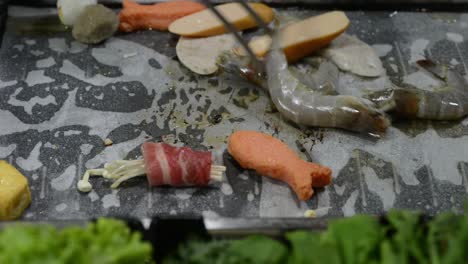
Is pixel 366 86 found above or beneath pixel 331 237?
beneath

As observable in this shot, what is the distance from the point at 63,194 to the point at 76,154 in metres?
0.27

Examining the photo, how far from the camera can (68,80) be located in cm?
365

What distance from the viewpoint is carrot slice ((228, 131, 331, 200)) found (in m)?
3.03

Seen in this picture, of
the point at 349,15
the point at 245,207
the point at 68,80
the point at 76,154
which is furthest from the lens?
the point at 349,15

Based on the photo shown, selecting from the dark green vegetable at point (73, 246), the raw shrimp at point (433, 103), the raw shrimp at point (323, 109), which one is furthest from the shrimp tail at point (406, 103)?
the dark green vegetable at point (73, 246)

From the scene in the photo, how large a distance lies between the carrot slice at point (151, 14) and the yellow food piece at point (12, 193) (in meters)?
1.36

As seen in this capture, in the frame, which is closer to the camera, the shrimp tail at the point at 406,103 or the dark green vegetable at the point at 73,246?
the dark green vegetable at the point at 73,246

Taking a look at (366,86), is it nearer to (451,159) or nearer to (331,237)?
(451,159)

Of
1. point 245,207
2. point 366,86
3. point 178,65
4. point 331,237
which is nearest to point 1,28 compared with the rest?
point 178,65

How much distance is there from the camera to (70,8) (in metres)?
3.88

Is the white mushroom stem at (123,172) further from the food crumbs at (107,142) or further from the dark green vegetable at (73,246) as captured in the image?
the dark green vegetable at (73,246)

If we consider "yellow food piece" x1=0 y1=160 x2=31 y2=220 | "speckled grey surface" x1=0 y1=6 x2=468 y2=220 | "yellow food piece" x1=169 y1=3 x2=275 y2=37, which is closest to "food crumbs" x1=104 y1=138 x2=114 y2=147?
"speckled grey surface" x1=0 y1=6 x2=468 y2=220

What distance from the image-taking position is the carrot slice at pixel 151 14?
3.95 meters

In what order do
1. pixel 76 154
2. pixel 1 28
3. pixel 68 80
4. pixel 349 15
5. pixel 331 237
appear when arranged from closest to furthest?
pixel 331 237, pixel 76 154, pixel 68 80, pixel 1 28, pixel 349 15
